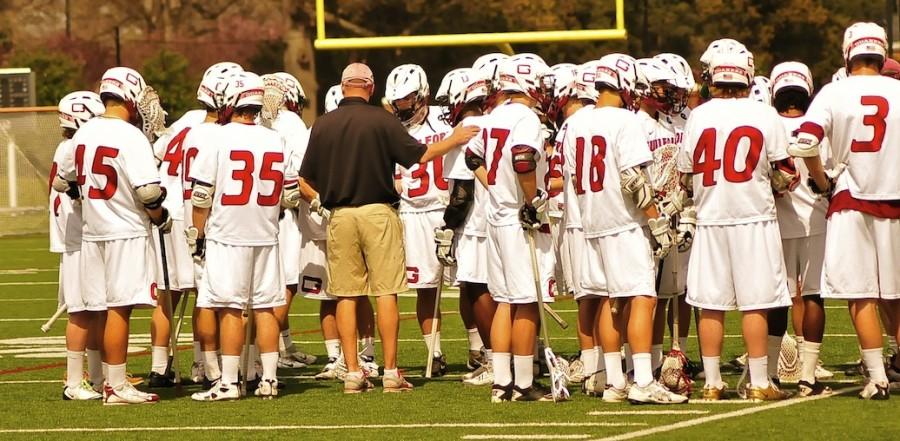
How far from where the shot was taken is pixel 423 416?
1011 cm

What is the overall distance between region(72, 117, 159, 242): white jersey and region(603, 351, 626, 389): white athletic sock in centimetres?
286

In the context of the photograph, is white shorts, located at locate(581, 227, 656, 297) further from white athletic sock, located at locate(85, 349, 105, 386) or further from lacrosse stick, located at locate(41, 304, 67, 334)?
lacrosse stick, located at locate(41, 304, 67, 334)

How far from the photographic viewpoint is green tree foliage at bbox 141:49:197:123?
147 feet

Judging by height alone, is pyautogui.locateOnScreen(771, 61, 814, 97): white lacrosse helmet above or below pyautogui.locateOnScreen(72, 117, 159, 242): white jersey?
above

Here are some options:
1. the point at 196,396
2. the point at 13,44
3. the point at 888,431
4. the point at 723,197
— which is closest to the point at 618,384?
the point at 723,197

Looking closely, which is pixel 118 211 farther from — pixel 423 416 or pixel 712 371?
pixel 712 371

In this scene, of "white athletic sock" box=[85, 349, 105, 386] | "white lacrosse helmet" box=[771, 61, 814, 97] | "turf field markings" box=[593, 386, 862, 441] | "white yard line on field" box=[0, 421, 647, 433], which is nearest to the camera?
"turf field markings" box=[593, 386, 862, 441]

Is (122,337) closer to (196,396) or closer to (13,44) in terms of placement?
(196,396)

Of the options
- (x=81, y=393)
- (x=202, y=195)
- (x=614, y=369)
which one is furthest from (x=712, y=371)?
(x=81, y=393)

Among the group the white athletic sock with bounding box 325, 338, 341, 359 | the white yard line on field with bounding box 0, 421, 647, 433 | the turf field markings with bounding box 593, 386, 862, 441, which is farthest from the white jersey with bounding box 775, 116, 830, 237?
the white athletic sock with bounding box 325, 338, 341, 359

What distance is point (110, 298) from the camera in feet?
35.9

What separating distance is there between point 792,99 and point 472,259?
224 cm

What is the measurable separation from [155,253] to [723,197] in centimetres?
355

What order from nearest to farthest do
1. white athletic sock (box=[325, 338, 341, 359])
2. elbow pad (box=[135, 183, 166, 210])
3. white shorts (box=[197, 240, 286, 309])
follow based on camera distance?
elbow pad (box=[135, 183, 166, 210]) → white shorts (box=[197, 240, 286, 309]) → white athletic sock (box=[325, 338, 341, 359])
